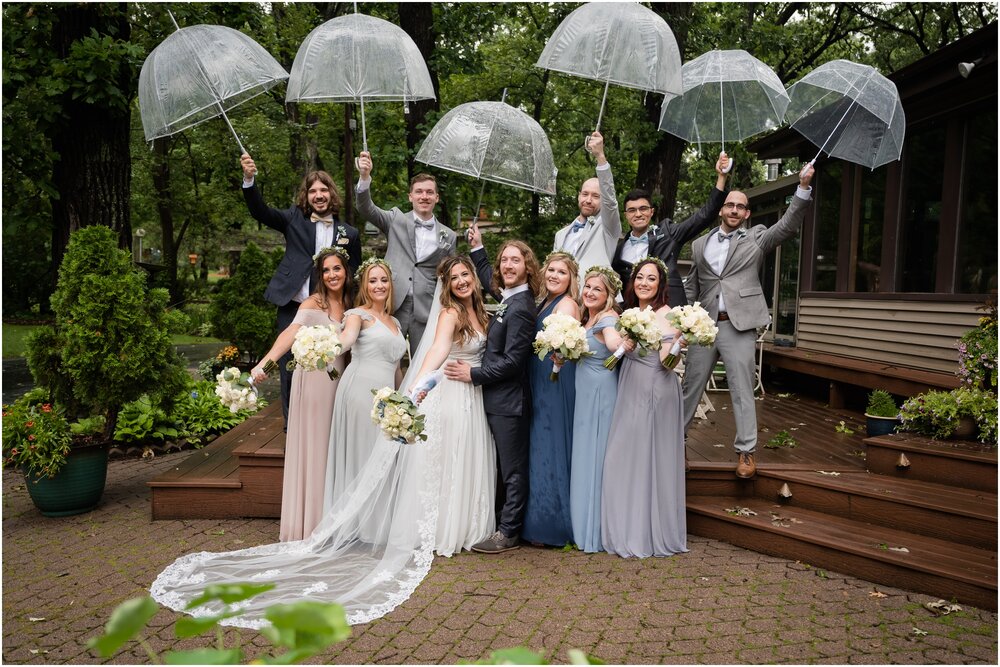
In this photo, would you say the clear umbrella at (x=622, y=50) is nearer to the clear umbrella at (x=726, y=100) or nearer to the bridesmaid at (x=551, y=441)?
the clear umbrella at (x=726, y=100)

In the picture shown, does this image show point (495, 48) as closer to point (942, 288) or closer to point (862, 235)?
point (862, 235)

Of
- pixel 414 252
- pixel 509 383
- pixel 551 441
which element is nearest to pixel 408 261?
pixel 414 252

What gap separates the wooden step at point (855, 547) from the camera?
4.29 meters

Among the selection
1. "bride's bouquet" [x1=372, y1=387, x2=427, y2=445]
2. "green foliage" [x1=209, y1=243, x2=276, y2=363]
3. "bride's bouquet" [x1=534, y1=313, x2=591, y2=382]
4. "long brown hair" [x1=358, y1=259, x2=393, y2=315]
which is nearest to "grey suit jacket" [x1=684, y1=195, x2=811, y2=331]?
"bride's bouquet" [x1=534, y1=313, x2=591, y2=382]

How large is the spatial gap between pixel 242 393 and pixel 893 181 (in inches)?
323

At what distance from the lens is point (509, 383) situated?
5207mm

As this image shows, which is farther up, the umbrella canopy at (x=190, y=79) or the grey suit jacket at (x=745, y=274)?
the umbrella canopy at (x=190, y=79)

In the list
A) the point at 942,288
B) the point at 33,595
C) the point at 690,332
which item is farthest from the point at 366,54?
the point at 942,288

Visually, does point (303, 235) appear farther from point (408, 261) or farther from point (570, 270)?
point (570, 270)

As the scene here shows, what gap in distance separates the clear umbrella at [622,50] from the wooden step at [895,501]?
303cm

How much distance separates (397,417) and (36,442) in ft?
10.7

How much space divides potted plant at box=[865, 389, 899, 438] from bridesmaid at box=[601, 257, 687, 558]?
9.21 feet

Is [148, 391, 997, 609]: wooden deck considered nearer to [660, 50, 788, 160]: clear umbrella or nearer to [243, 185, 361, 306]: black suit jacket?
[243, 185, 361, 306]: black suit jacket

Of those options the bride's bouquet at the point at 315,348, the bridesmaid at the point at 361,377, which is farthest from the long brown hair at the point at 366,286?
the bride's bouquet at the point at 315,348
